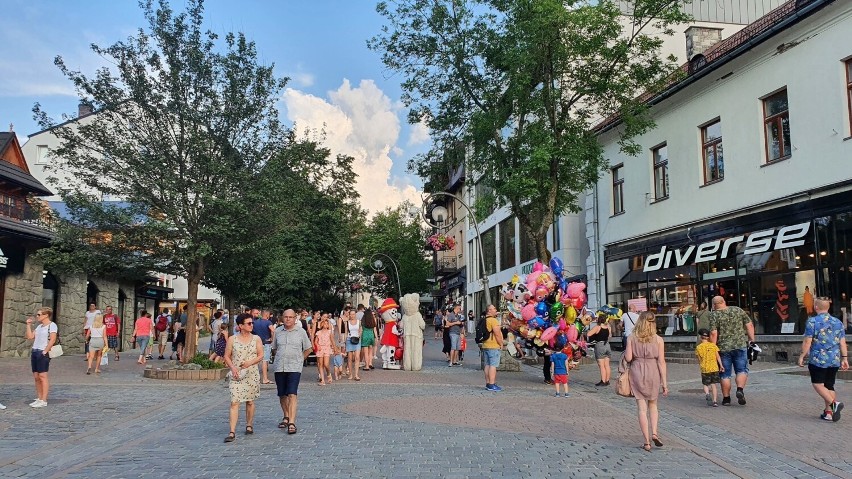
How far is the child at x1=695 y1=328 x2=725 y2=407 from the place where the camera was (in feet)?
36.3

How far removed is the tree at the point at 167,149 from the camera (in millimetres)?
16078

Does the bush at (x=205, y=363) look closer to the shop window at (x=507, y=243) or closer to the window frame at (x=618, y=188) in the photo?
the window frame at (x=618, y=188)

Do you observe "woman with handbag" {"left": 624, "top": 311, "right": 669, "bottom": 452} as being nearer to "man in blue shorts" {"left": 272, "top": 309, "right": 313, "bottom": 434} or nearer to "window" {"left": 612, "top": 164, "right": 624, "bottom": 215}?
"man in blue shorts" {"left": 272, "top": 309, "right": 313, "bottom": 434}

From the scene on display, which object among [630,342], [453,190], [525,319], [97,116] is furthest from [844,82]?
[453,190]

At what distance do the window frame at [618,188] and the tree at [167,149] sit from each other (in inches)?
575

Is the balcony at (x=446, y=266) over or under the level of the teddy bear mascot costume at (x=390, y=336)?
over

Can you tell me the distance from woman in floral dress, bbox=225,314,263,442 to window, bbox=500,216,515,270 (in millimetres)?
29565

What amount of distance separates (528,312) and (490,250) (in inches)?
1166

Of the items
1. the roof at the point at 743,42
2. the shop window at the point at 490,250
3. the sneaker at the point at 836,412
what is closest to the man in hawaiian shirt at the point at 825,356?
the sneaker at the point at 836,412

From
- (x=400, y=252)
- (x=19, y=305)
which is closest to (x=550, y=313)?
(x=19, y=305)

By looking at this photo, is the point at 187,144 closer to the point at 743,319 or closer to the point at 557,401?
the point at 557,401

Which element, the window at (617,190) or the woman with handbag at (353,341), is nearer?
the woman with handbag at (353,341)

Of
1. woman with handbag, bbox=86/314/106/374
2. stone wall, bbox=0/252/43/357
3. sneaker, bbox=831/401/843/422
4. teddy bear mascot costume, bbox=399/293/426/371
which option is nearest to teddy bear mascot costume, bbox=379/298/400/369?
teddy bear mascot costume, bbox=399/293/426/371

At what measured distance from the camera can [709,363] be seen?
1109 centimetres
